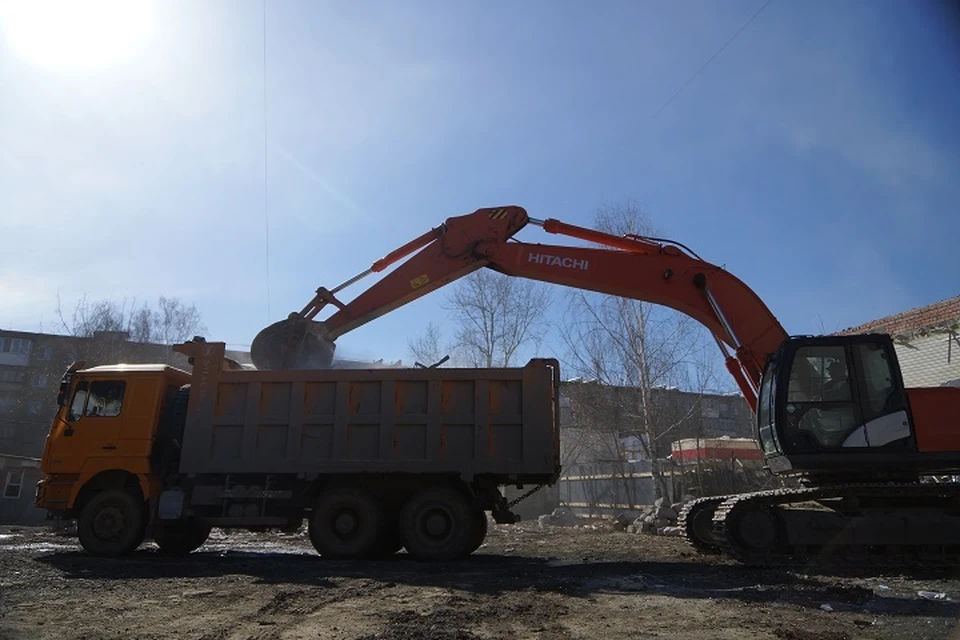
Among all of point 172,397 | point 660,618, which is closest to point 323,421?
point 172,397

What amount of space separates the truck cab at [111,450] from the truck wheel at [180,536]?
561 millimetres

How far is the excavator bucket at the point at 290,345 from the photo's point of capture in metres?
11.9

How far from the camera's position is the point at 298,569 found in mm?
9422

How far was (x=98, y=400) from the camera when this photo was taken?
11.8 m

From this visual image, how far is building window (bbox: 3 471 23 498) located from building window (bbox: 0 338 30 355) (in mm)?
31346

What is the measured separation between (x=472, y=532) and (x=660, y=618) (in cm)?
462

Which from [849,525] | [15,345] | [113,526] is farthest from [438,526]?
[15,345]

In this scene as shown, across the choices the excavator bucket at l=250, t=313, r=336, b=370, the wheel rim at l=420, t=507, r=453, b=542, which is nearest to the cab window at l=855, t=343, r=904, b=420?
the wheel rim at l=420, t=507, r=453, b=542

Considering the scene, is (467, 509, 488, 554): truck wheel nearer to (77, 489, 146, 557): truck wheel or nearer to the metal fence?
(77, 489, 146, 557): truck wheel

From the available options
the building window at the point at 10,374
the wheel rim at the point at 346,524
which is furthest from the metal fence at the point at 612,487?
the building window at the point at 10,374

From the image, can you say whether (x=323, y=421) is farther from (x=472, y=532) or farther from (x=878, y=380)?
(x=878, y=380)

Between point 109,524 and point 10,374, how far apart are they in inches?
2085

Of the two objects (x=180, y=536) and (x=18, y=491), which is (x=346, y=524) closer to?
(x=180, y=536)

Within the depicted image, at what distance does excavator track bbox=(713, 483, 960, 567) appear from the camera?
9.34 meters
